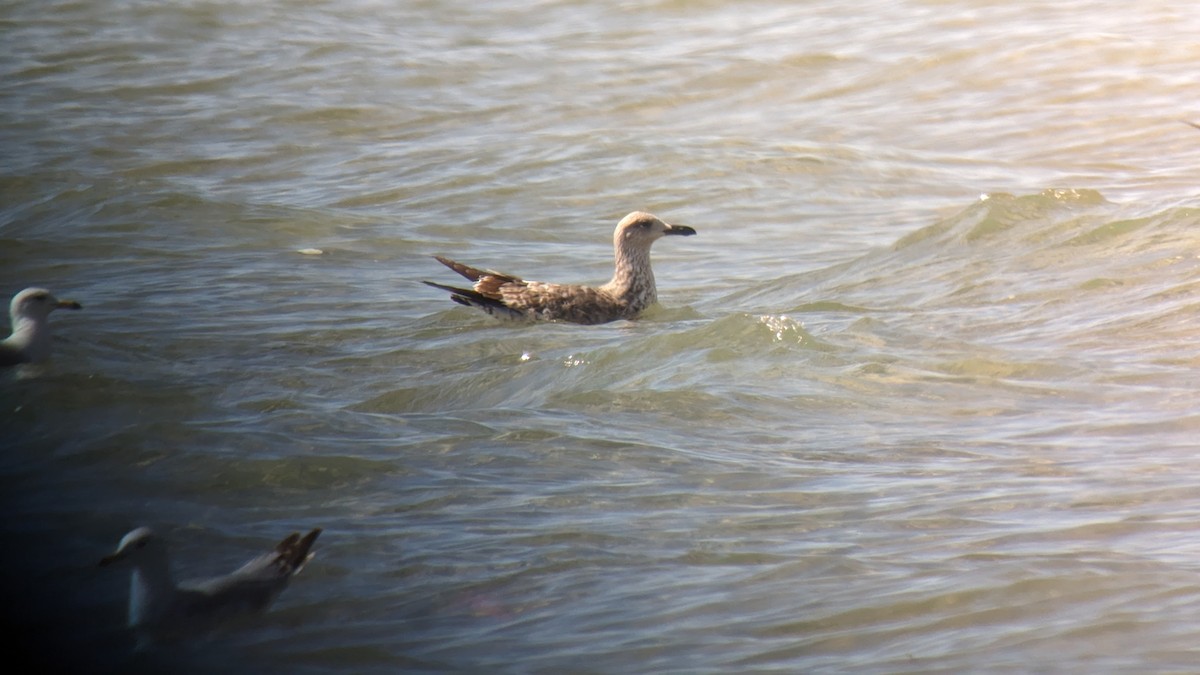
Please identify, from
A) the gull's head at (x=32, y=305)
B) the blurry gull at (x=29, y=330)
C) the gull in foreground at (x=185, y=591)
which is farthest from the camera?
the gull's head at (x=32, y=305)

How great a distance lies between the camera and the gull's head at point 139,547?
18.4 feet

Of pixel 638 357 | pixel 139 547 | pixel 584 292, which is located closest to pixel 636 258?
pixel 584 292

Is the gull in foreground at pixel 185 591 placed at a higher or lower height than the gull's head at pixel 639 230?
lower

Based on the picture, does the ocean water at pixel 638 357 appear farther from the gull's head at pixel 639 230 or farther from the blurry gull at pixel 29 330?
the gull's head at pixel 639 230

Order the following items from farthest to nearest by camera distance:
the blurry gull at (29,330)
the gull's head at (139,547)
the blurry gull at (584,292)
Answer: the blurry gull at (584,292) < the blurry gull at (29,330) < the gull's head at (139,547)

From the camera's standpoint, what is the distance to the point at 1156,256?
10.6 meters

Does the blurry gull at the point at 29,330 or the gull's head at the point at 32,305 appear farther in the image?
the gull's head at the point at 32,305

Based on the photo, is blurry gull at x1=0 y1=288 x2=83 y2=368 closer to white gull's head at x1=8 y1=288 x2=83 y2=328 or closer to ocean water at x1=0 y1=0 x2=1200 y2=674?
white gull's head at x1=8 y1=288 x2=83 y2=328

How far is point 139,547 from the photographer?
5.60 metres

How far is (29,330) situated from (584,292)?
365 cm

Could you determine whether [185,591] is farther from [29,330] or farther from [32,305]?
[32,305]

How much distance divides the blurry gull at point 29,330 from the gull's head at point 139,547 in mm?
3626

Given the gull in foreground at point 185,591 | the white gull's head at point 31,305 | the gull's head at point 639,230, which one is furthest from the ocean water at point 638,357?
the gull's head at point 639,230

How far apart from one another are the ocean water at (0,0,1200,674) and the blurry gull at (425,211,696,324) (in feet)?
0.64
